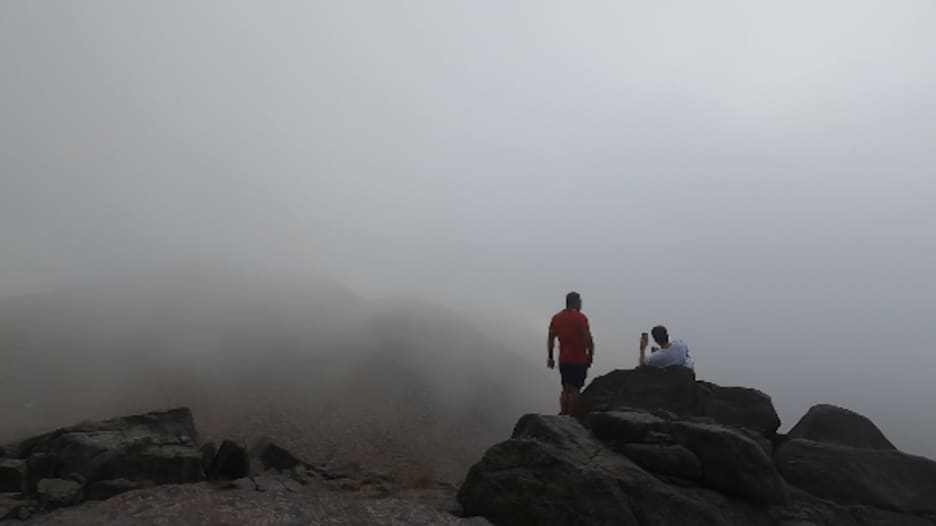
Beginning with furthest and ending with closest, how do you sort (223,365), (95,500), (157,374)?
(223,365)
(157,374)
(95,500)

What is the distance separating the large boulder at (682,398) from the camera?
563 inches

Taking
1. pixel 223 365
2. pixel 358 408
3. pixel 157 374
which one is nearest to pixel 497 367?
pixel 358 408

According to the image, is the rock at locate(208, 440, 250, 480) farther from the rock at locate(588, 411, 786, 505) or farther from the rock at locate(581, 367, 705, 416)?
the rock at locate(581, 367, 705, 416)

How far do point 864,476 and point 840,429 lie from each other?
106 inches

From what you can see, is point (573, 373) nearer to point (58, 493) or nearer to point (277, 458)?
point (277, 458)

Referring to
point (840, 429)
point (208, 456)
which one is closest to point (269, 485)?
point (208, 456)

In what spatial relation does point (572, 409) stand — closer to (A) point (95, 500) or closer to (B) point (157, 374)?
(A) point (95, 500)

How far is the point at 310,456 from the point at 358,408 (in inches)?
440

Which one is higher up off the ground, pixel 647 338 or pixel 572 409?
pixel 647 338

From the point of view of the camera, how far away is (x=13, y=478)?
10930mm

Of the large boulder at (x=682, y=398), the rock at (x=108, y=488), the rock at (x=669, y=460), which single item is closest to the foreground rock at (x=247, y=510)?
the rock at (x=108, y=488)

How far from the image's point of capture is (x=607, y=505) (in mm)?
9086

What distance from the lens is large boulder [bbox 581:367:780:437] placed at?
46.9 feet

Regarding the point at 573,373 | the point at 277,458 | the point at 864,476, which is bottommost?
the point at 277,458
